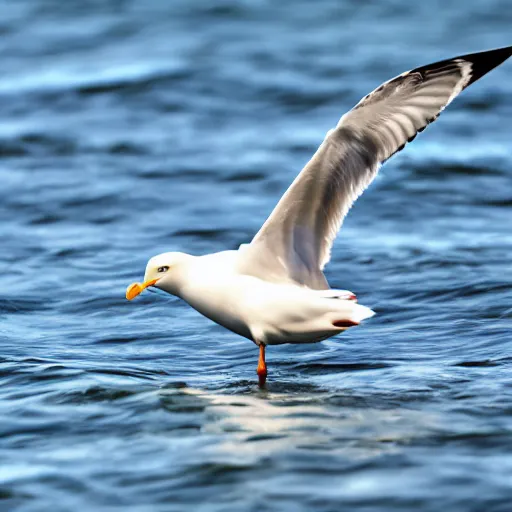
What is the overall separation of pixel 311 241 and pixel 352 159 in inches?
23.5

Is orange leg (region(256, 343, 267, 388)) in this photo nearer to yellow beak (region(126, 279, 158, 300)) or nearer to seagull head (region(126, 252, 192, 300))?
seagull head (region(126, 252, 192, 300))

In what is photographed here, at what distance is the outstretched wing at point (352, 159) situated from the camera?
24.3 feet

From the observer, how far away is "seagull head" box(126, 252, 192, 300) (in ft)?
24.9

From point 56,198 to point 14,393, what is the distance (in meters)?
5.64

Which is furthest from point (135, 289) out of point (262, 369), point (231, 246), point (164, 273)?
point (231, 246)

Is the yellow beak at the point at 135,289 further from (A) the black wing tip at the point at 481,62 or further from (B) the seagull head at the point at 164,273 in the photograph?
(A) the black wing tip at the point at 481,62

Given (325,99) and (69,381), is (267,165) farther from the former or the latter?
(69,381)

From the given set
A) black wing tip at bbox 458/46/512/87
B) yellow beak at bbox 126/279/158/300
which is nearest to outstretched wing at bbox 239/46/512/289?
black wing tip at bbox 458/46/512/87

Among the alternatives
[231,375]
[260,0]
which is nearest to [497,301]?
[231,375]

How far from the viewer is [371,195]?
506 inches

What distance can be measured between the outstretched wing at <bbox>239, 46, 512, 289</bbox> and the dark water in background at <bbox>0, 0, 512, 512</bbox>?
0.80 m

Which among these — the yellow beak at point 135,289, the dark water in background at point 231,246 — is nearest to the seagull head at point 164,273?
the yellow beak at point 135,289

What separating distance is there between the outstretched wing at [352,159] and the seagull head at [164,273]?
1.37 ft

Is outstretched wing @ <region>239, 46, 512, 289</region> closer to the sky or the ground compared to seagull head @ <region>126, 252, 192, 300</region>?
closer to the sky
